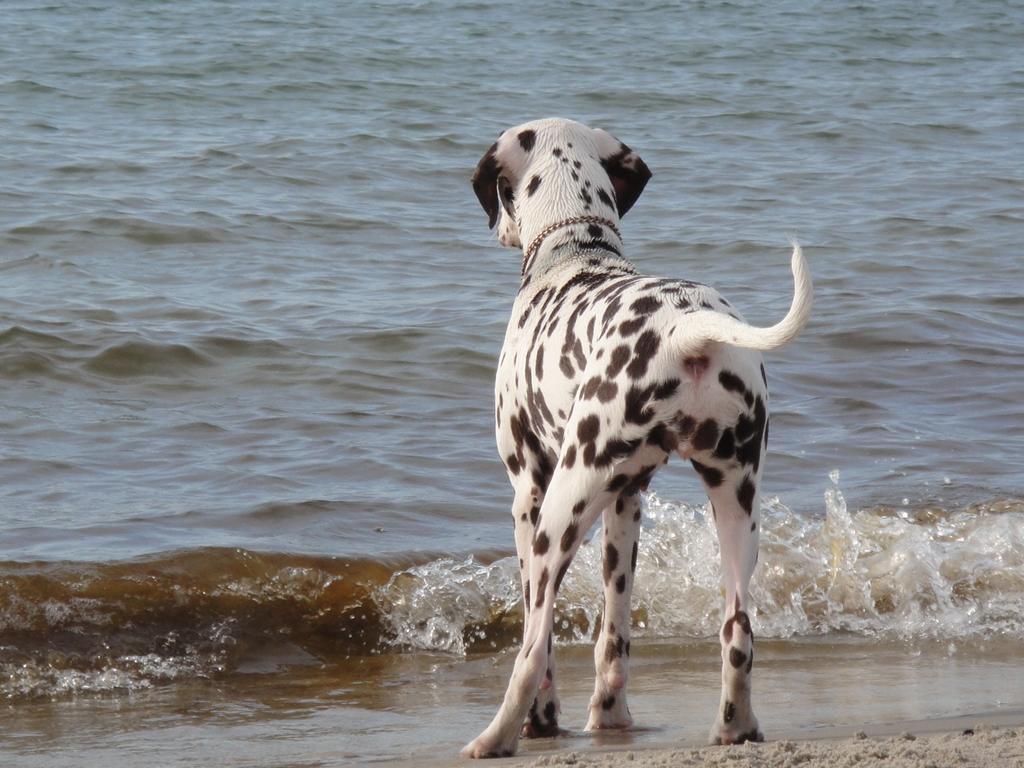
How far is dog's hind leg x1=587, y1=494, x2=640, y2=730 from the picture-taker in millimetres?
4883

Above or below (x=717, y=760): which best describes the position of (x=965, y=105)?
above

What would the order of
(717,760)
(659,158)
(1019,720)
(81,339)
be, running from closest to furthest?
(717,760)
(1019,720)
(81,339)
(659,158)

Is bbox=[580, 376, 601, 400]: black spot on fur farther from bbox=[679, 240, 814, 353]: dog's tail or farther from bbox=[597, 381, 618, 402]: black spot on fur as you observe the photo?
bbox=[679, 240, 814, 353]: dog's tail

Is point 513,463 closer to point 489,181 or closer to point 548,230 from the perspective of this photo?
point 548,230

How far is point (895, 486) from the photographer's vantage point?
8.13 metres

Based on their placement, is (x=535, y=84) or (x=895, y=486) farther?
(x=535, y=84)

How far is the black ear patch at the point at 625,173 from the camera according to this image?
5617 millimetres

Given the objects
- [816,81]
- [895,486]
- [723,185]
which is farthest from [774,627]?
[816,81]

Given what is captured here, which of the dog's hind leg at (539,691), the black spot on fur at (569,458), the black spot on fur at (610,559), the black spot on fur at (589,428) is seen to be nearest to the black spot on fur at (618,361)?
the black spot on fur at (589,428)

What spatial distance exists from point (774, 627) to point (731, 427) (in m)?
2.65

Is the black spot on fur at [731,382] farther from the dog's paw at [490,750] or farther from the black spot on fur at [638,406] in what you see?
the dog's paw at [490,750]

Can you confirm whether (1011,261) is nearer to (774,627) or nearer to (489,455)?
(489,455)

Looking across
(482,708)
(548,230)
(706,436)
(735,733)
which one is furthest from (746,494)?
(482,708)

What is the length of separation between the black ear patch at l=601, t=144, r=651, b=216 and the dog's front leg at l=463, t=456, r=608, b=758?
1.61 metres
